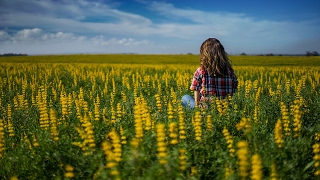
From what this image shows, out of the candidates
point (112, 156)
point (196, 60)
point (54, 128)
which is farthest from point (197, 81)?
point (196, 60)

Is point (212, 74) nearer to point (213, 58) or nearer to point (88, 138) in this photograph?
point (213, 58)

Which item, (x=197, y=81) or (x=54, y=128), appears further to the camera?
(x=197, y=81)

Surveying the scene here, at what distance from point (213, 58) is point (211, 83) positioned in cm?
56

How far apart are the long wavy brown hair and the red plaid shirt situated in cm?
12

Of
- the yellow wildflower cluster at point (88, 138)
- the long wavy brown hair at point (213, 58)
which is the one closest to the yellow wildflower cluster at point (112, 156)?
the yellow wildflower cluster at point (88, 138)

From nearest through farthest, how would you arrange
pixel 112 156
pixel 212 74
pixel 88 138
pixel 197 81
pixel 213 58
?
1. pixel 112 156
2. pixel 88 138
3. pixel 213 58
4. pixel 212 74
5. pixel 197 81

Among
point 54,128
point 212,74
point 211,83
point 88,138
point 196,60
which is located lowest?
point 88,138

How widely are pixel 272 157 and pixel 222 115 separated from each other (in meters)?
1.74

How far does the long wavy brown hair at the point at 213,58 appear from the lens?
18.0 ft

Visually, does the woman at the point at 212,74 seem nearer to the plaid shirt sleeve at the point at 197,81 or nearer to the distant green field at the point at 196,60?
the plaid shirt sleeve at the point at 197,81

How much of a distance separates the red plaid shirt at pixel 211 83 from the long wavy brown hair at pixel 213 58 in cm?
12

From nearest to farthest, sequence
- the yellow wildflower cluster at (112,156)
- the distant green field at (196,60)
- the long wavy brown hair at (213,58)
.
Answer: the yellow wildflower cluster at (112,156) < the long wavy brown hair at (213,58) < the distant green field at (196,60)

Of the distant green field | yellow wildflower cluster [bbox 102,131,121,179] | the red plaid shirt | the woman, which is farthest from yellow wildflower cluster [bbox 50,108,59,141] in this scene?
the distant green field

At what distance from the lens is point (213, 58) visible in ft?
18.0
